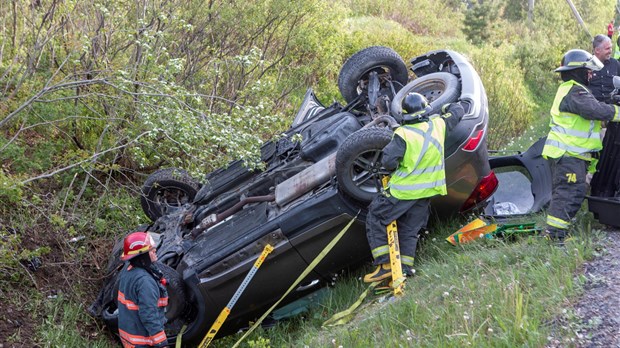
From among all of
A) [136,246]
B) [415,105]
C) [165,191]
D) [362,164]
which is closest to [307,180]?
[362,164]

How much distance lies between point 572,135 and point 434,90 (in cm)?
132

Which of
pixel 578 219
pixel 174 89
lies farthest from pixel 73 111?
pixel 578 219

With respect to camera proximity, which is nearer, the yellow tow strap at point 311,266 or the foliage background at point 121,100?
the yellow tow strap at point 311,266

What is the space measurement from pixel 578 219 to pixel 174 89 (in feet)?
11.5

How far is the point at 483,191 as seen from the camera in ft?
19.1

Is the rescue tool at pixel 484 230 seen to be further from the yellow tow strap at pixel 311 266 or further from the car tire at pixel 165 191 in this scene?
the car tire at pixel 165 191

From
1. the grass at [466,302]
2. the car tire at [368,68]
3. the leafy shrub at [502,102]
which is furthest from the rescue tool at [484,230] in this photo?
the leafy shrub at [502,102]

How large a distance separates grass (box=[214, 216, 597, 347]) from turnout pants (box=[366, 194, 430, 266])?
0.23m

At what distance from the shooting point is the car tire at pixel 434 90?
5.77m

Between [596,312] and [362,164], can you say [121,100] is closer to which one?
[362,164]

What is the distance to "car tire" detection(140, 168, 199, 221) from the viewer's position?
7.07 metres

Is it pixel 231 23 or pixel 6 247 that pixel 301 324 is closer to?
pixel 6 247

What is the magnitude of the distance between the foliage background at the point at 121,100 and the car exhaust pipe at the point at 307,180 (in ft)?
1.71

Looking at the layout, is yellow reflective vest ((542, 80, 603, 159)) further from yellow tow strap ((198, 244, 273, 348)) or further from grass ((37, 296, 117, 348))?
grass ((37, 296, 117, 348))
